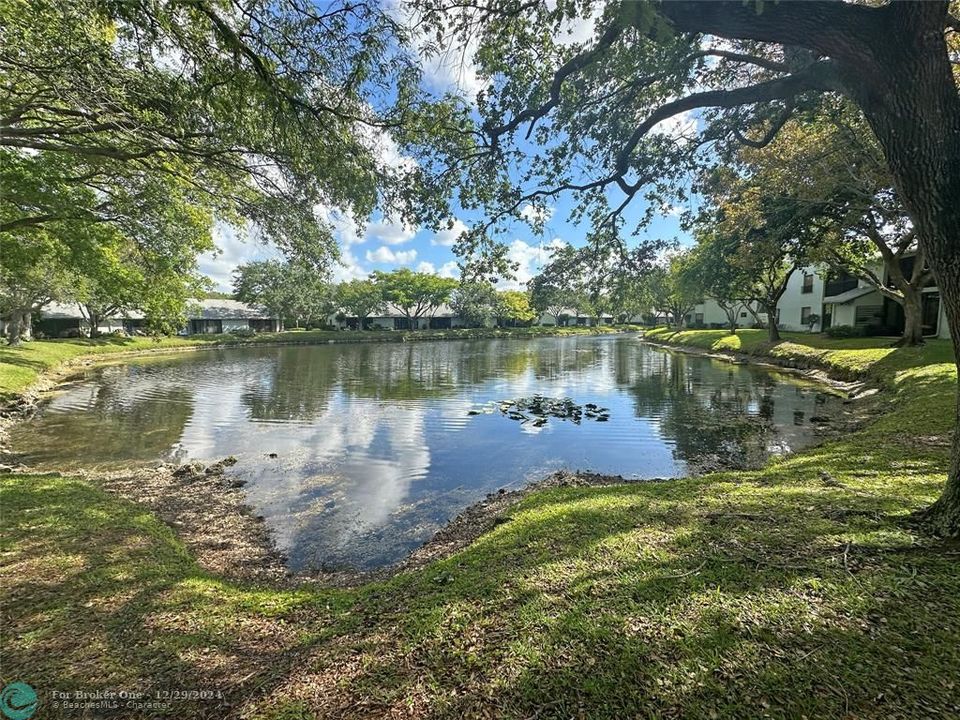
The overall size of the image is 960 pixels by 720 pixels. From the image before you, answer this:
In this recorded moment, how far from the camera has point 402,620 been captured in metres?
3.22

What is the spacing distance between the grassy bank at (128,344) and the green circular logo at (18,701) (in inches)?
678

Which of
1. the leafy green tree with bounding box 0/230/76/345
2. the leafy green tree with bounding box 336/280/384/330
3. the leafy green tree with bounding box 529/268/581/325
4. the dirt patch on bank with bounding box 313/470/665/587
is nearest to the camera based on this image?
the dirt patch on bank with bounding box 313/470/665/587

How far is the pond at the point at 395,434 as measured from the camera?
7.58 meters

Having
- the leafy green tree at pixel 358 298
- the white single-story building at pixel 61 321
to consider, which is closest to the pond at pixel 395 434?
the white single-story building at pixel 61 321

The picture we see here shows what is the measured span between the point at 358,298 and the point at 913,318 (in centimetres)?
5486

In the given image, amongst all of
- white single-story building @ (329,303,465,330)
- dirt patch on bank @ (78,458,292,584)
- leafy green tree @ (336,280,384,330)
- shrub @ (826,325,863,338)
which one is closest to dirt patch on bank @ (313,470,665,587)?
dirt patch on bank @ (78,458,292,584)

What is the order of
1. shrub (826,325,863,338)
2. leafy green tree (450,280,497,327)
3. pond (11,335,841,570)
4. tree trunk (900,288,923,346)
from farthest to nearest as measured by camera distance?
leafy green tree (450,280,497,327) < shrub (826,325,863,338) < tree trunk (900,288,923,346) < pond (11,335,841,570)

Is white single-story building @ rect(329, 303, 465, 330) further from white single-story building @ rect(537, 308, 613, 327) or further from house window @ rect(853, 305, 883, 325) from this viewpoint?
house window @ rect(853, 305, 883, 325)

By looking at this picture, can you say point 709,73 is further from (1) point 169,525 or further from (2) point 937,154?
(1) point 169,525

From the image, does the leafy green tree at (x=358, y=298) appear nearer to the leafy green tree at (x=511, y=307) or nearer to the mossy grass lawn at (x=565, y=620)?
the leafy green tree at (x=511, y=307)

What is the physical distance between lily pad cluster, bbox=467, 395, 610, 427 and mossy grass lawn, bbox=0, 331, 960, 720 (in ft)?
29.4

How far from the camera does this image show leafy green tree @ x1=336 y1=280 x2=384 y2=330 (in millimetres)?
60406

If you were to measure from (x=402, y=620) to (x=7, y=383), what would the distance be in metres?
21.2

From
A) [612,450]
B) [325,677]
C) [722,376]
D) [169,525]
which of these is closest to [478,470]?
[612,450]
